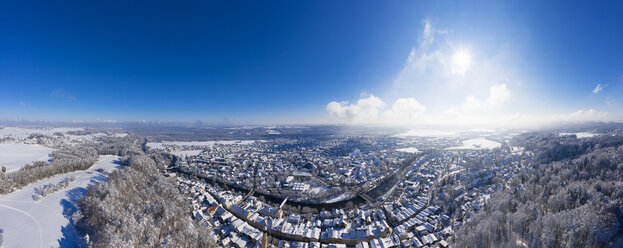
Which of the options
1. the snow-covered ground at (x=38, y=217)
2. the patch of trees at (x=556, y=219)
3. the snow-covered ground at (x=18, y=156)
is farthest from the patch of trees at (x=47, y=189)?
the patch of trees at (x=556, y=219)

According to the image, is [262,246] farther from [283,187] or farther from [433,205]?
[433,205]

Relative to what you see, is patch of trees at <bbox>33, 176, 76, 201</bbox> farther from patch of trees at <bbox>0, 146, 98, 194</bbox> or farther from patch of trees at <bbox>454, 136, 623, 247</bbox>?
patch of trees at <bbox>454, 136, 623, 247</bbox>

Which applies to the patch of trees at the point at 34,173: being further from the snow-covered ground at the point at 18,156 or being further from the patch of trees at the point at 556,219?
the patch of trees at the point at 556,219

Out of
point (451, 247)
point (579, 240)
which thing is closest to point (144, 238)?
point (451, 247)

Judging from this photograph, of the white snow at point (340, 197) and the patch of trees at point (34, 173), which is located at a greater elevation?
the patch of trees at point (34, 173)

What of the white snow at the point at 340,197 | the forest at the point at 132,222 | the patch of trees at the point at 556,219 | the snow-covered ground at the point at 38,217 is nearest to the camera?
the forest at the point at 132,222

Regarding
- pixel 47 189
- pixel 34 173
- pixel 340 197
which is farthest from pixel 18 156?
pixel 340 197

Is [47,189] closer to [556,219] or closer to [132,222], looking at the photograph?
[132,222]

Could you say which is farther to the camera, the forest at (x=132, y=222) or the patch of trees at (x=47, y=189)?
the patch of trees at (x=47, y=189)

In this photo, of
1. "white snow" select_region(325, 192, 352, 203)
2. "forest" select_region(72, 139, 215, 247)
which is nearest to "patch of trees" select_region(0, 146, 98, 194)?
"forest" select_region(72, 139, 215, 247)
